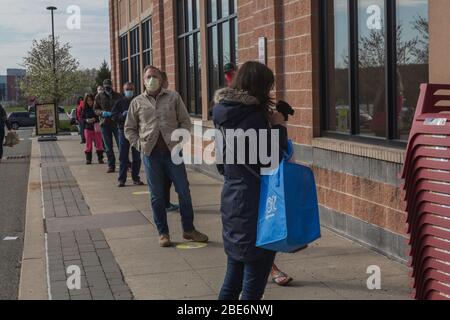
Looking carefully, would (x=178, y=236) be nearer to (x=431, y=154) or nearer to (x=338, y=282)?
(x=338, y=282)

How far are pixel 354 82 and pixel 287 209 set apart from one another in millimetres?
3875

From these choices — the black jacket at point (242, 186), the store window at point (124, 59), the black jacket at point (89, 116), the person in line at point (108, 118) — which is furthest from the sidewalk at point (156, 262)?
the store window at point (124, 59)

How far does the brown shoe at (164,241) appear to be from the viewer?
23.5 ft

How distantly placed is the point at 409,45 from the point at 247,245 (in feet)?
10.6

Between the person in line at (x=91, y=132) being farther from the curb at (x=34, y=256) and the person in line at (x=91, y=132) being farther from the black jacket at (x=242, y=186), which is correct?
the black jacket at (x=242, y=186)

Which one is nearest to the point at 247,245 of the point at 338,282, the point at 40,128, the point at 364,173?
the point at 338,282

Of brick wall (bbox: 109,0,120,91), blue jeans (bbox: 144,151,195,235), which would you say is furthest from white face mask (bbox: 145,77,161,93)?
brick wall (bbox: 109,0,120,91)

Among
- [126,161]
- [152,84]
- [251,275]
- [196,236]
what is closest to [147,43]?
[126,161]

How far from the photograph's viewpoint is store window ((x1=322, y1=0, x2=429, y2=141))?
6.27m

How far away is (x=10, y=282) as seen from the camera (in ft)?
20.9

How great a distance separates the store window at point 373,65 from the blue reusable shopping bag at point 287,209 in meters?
2.65

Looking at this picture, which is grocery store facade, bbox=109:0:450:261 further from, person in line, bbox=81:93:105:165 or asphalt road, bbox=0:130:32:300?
person in line, bbox=81:93:105:165

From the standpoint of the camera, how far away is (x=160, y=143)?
729 centimetres

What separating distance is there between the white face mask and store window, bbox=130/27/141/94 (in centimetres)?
1514
